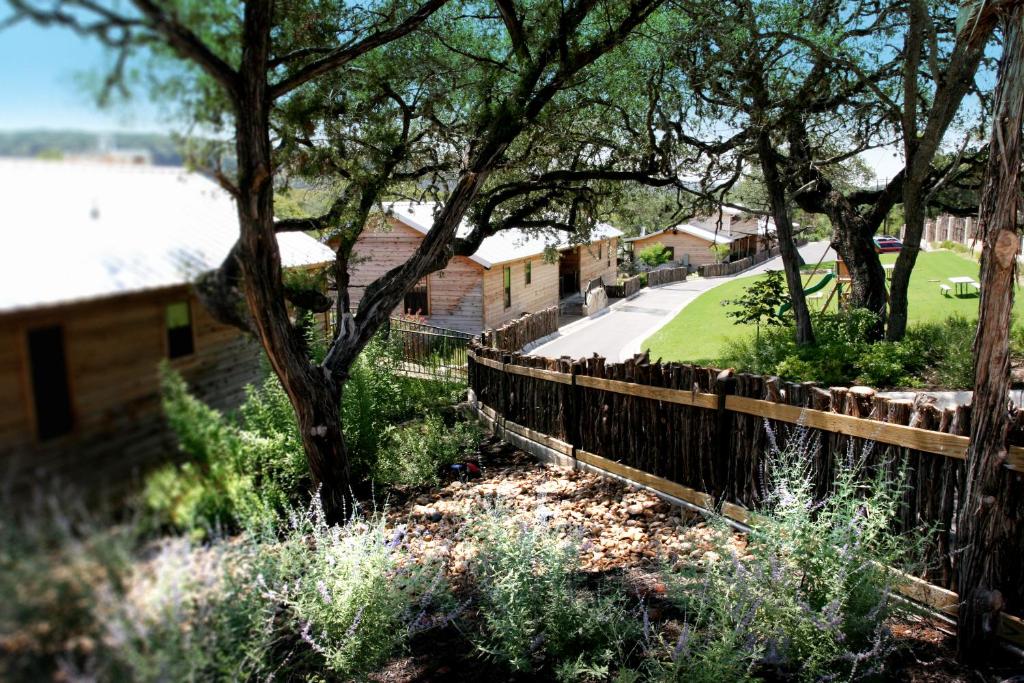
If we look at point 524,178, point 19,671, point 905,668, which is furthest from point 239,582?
point 524,178

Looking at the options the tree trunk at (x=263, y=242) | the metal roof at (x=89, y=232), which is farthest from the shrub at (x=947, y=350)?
the metal roof at (x=89, y=232)

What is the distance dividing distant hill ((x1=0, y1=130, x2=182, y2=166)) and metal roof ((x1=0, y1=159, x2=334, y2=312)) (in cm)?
3

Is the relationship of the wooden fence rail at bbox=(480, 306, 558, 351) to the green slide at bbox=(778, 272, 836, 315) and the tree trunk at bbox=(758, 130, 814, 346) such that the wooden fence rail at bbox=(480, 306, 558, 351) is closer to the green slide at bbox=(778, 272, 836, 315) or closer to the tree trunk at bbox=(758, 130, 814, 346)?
the tree trunk at bbox=(758, 130, 814, 346)

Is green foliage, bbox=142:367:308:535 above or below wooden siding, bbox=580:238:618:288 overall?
below

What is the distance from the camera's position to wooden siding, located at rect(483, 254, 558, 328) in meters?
24.9

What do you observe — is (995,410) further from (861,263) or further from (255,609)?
(861,263)

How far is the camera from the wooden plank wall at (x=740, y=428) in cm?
425

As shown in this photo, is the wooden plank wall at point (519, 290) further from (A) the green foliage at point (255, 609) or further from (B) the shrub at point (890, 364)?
(A) the green foliage at point (255, 609)

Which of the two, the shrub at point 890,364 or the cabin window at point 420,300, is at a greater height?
the cabin window at point 420,300

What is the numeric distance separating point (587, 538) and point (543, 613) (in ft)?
5.65

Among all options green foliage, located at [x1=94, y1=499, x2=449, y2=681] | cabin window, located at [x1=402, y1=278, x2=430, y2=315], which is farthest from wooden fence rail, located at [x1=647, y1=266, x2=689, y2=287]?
green foliage, located at [x1=94, y1=499, x2=449, y2=681]

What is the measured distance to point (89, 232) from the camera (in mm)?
1677

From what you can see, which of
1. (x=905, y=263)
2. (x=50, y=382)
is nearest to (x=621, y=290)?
(x=905, y=263)

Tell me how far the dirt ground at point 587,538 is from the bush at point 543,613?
21cm
